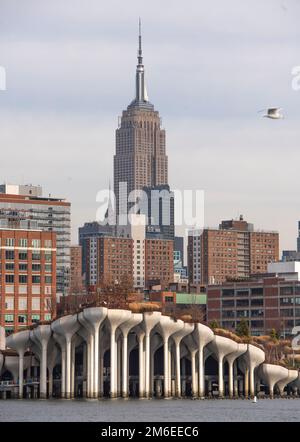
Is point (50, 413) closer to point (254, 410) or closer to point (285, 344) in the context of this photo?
point (254, 410)

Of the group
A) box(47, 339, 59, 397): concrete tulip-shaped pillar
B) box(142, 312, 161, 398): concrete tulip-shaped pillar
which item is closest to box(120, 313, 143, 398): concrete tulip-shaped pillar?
box(142, 312, 161, 398): concrete tulip-shaped pillar

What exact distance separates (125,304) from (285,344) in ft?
160

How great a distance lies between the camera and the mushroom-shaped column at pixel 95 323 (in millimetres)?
139375

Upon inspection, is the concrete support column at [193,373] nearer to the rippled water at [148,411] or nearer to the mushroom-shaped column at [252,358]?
the mushroom-shaped column at [252,358]

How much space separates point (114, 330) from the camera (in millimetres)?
142125

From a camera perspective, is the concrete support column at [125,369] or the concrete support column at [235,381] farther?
the concrete support column at [235,381]

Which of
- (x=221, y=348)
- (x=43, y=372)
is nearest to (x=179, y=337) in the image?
(x=221, y=348)

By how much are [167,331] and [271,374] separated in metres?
20.8

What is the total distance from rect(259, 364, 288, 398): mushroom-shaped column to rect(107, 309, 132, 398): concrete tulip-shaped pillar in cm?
2495

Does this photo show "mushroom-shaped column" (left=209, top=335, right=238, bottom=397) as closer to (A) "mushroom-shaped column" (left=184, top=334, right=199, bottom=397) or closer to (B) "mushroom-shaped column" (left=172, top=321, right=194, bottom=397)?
(A) "mushroom-shaped column" (left=184, top=334, right=199, bottom=397)

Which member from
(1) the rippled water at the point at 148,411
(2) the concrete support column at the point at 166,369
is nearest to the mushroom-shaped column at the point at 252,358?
(2) the concrete support column at the point at 166,369

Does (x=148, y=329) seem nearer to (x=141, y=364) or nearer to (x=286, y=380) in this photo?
(x=141, y=364)

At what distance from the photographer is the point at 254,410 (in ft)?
400

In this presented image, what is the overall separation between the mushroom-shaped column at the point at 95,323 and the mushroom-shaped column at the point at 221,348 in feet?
57.0
